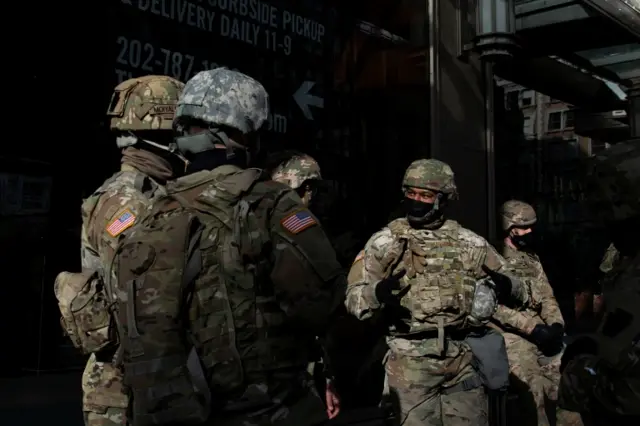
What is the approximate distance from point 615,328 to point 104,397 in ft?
6.46

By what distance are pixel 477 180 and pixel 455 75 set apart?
1.11 metres

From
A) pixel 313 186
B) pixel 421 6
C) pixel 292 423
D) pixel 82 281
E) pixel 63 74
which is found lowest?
pixel 292 423

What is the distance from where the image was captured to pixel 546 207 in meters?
18.2


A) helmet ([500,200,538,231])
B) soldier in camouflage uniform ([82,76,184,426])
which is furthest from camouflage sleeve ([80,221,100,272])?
helmet ([500,200,538,231])

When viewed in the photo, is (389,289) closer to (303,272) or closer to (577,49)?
(303,272)

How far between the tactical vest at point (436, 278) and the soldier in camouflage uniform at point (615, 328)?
5.31 ft

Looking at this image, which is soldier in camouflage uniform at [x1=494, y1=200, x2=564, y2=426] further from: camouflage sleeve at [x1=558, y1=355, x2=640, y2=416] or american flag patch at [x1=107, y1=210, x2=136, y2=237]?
american flag patch at [x1=107, y1=210, x2=136, y2=237]

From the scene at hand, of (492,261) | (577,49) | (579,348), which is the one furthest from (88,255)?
(577,49)

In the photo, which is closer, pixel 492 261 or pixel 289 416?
pixel 289 416

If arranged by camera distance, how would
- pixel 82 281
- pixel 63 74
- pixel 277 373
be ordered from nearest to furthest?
1. pixel 277 373
2. pixel 82 281
3. pixel 63 74

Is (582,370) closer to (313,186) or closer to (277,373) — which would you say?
(277,373)

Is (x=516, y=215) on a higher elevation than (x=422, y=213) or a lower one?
higher

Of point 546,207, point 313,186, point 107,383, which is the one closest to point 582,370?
point 107,383

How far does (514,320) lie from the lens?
5840 millimetres
